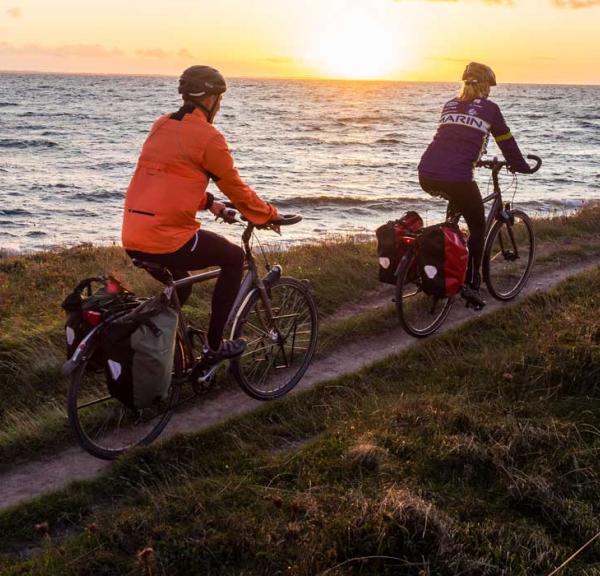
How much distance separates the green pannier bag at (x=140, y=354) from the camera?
193 inches

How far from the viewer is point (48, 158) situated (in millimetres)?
39969

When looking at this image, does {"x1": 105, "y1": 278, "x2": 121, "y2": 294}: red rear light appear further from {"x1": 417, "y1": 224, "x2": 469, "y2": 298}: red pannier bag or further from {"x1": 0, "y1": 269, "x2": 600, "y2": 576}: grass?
{"x1": 417, "y1": 224, "x2": 469, "y2": 298}: red pannier bag

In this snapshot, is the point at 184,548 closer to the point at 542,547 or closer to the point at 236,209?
the point at 542,547

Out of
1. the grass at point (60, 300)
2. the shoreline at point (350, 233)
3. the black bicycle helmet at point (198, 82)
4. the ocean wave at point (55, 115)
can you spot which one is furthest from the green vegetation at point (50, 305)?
the ocean wave at point (55, 115)

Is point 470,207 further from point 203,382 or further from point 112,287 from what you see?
point 112,287

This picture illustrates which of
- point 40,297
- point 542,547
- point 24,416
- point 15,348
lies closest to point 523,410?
point 542,547

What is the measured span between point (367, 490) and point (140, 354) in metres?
1.91

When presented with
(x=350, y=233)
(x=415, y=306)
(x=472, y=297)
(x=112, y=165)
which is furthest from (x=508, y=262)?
(x=112, y=165)

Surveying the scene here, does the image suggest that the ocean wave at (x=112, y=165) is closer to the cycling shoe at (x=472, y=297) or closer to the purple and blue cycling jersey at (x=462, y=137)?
the cycling shoe at (x=472, y=297)

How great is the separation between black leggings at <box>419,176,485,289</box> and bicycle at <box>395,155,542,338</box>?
21cm

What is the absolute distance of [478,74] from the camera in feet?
24.4

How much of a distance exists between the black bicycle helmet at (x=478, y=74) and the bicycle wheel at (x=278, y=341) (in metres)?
3.09

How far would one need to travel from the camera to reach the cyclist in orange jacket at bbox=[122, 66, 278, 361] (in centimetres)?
498

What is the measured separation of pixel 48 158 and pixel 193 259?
38146mm
